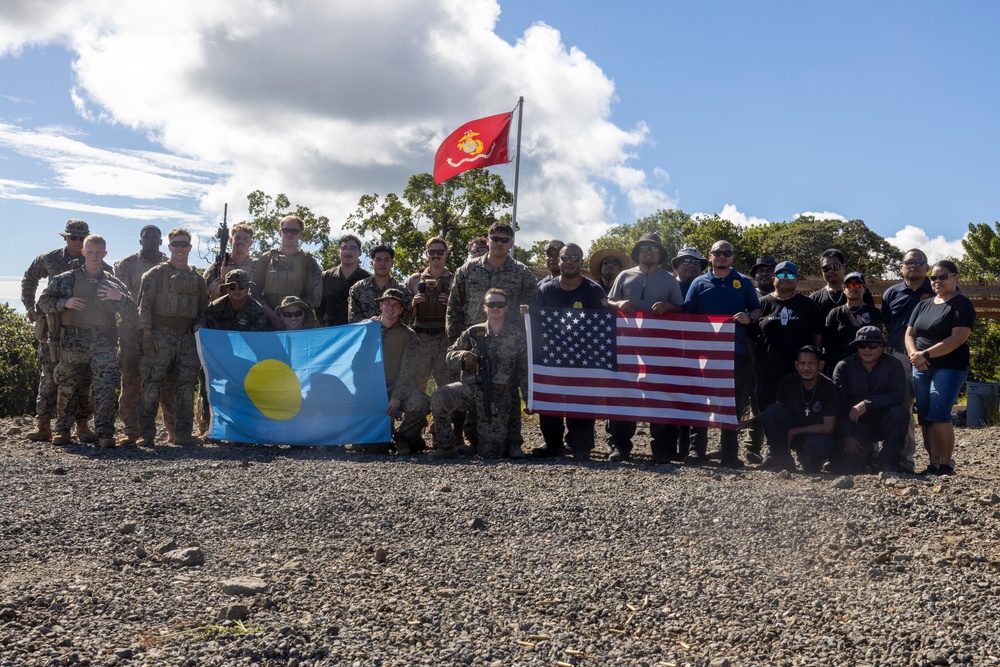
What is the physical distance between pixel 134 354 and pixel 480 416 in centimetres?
362

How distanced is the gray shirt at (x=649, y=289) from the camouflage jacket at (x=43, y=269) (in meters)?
5.28

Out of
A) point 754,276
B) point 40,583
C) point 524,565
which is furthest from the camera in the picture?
point 754,276

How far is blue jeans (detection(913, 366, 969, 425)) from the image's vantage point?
737 cm

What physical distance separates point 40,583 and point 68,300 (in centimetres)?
482

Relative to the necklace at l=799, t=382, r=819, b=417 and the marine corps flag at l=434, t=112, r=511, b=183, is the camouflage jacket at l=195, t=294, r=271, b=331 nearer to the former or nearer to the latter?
the necklace at l=799, t=382, r=819, b=417

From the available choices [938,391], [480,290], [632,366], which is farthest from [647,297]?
[938,391]

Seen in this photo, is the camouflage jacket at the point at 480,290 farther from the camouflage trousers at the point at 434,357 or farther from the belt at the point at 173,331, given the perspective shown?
the belt at the point at 173,331

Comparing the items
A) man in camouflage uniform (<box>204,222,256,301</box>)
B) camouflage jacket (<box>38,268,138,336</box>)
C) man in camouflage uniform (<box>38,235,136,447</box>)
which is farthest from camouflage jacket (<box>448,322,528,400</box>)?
man in camouflage uniform (<box>38,235,136,447</box>)

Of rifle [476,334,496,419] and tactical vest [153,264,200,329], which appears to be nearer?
rifle [476,334,496,419]

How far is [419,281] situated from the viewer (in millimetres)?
9555

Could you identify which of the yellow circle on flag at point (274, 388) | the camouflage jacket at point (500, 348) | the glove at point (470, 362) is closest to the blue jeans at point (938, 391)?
the camouflage jacket at point (500, 348)

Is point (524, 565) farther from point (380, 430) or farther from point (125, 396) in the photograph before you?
point (125, 396)

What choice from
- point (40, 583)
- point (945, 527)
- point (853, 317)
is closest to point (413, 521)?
point (40, 583)

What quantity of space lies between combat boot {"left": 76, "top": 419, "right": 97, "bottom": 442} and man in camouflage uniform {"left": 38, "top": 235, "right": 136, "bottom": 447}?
0.54 feet
